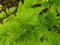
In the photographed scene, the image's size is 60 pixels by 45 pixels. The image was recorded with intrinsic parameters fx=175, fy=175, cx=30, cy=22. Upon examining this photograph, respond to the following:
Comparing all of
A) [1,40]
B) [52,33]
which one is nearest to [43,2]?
[52,33]

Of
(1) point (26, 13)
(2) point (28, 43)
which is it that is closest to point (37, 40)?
(2) point (28, 43)

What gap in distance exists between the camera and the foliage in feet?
3.06

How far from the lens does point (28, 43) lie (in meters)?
0.95

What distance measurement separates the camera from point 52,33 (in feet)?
3.43

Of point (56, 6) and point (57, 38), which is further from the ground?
point (56, 6)

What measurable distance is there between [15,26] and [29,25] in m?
0.08

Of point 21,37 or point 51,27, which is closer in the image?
point 21,37

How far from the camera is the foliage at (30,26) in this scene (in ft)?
3.06

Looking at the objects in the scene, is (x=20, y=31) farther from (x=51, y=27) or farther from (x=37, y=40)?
(x=51, y=27)

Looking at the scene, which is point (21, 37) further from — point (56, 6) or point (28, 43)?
point (56, 6)

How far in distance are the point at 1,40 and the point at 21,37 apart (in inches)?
5.6

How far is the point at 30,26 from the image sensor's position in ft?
3.14

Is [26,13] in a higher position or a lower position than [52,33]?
higher

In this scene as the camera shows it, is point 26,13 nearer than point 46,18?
Yes
